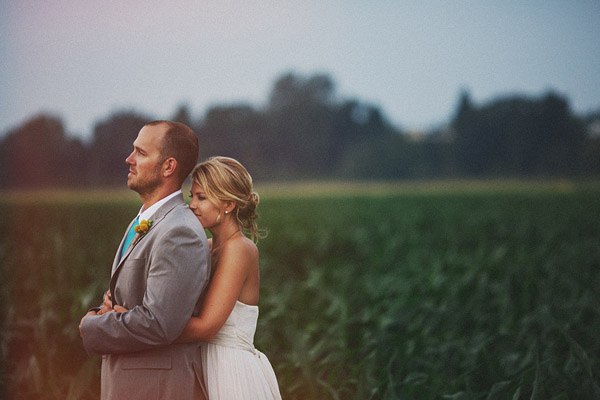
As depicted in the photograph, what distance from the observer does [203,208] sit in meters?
1.45

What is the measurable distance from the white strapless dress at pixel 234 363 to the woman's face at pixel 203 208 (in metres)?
0.22

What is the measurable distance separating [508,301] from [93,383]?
355cm

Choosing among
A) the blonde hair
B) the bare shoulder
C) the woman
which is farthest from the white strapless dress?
the blonde hair

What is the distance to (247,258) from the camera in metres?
1.45

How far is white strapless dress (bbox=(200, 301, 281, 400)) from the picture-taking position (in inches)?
58.6

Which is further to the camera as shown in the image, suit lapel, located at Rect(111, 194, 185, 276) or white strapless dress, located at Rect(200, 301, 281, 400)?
white strapless dress, located at Rect(200, 301, 281, 400)

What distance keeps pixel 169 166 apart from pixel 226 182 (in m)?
0.14

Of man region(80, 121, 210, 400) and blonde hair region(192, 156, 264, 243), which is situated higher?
blonde hair region(192, 156, 264, 243)

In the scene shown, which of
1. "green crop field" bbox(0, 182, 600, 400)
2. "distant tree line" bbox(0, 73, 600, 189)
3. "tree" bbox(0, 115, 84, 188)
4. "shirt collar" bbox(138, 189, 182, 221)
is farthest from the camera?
"distant tree line" bbox(0, 73, 600, 189)

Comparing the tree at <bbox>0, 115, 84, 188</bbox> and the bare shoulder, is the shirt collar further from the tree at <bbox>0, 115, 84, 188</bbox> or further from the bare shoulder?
the tree at <bbox>0, 115, 84, 188</bbox>

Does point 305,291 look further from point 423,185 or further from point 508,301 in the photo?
point 423,185

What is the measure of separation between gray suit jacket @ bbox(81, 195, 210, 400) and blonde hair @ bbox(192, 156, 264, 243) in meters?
0.07

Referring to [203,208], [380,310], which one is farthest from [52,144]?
[203,208]

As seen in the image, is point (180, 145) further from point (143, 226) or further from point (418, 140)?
point (418, 140)
